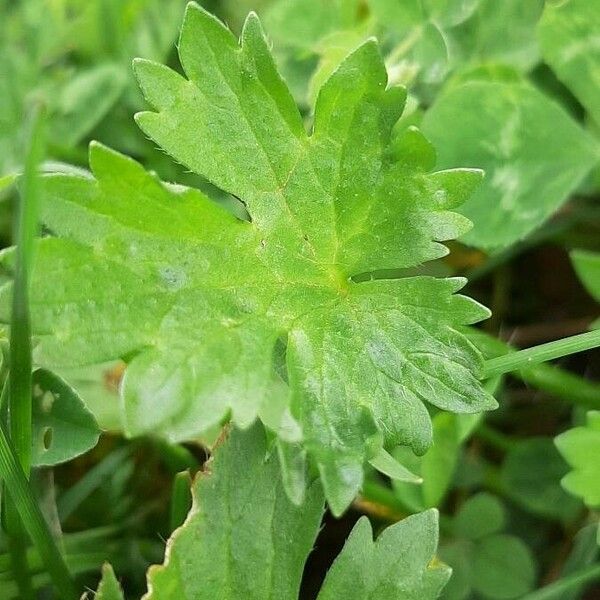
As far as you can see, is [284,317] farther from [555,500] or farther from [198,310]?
[555,500]

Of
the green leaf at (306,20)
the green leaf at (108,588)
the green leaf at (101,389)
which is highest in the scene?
the green leaf at (306,20)

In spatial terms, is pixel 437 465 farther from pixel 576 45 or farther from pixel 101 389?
pixel 576 45

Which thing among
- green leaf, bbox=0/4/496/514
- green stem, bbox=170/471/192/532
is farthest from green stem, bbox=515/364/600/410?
green stem, bbox=170/471/192/532

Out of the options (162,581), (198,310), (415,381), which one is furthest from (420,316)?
(162,581)

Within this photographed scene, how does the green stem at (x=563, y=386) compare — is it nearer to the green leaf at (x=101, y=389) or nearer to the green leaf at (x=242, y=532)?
the green leaf at (x=242, y=532)

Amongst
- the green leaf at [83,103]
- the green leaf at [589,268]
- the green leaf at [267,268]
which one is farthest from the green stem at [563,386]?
the green leaf at [83,103]

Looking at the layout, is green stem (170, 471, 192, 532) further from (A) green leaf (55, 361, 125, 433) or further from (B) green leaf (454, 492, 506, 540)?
(B) green leaf (454, 492, 506, 540)
